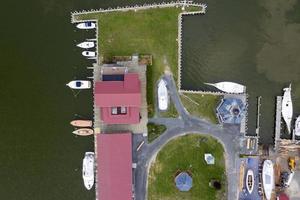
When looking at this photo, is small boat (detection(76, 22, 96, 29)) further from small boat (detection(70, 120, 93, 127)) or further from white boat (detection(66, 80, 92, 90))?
small boat (detection(70, 120, 93, 127))

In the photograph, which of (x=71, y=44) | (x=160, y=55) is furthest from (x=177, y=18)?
(x=71, y=44)

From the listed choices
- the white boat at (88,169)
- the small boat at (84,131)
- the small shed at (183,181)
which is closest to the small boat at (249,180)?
the small shed at (183,181)

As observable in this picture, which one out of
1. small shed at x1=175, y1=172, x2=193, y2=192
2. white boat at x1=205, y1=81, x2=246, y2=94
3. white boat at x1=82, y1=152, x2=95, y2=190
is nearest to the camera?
small shed at x1=175, y1=172, x2=193, y2=192

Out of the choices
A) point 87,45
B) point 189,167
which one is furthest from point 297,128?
point 87,45

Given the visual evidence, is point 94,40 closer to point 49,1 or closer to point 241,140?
point 49,1

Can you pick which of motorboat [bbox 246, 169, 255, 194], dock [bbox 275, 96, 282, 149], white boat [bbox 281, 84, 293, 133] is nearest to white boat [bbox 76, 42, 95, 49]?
dock [bbox 275, 96, 282, 149]

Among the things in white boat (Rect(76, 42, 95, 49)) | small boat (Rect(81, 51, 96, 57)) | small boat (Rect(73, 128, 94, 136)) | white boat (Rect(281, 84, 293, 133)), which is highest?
white boat (Rect(76, 42, 95, 49))
